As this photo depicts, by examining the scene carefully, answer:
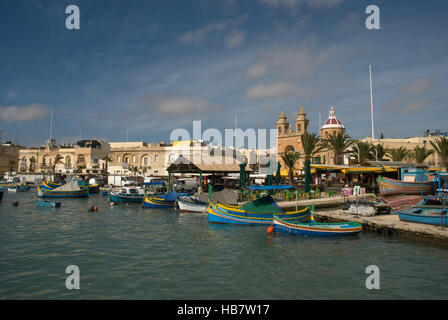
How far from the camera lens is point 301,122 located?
70188mm

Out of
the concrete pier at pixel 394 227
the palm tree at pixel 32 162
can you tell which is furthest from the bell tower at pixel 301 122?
the palm tree at pixel 32 162

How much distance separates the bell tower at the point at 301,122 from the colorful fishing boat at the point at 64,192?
155 ft

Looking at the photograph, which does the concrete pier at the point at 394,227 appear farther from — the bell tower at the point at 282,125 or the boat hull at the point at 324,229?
the bell tower at the point at 282,125

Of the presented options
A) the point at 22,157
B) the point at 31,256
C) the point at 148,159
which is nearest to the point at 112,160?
the point at 148,159

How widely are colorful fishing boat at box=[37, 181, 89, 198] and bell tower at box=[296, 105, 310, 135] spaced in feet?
155

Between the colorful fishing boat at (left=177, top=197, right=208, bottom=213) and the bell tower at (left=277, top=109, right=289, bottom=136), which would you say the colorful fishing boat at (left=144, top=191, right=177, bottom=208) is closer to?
the colorful fishing boat at (left=177, top=197, right=208, bottom=213)

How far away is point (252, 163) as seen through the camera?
87125 millimetres

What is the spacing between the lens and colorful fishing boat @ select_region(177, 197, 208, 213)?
28781 millimetres

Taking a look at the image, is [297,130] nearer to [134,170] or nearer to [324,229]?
[134,170]

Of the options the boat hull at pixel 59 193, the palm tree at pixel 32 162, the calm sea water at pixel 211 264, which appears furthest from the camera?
the palm tree at pixel 32 162

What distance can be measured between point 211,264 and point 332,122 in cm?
6722

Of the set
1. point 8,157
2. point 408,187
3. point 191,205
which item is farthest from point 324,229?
point 8,157

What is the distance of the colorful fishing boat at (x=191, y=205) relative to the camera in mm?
28781

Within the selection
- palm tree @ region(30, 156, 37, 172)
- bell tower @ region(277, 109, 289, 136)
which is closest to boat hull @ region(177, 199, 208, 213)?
bell tower @ region(277, 109, 289, 136)
